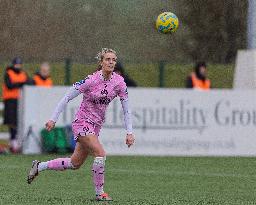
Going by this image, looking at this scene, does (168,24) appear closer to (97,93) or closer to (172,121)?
(172,121)

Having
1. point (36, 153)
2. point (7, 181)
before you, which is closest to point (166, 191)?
point (7, 181)

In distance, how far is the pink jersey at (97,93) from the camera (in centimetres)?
1341

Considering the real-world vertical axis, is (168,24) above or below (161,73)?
above

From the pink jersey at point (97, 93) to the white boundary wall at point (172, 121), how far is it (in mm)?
8355

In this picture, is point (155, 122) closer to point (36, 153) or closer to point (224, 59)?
point (36, 153)

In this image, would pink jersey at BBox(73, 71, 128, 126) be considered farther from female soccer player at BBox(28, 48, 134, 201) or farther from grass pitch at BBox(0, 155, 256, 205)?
grass pitch at BBox(0, 155, 256, 205)

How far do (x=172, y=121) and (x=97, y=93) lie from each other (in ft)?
28.8

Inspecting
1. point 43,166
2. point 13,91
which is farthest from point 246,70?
point 43,166

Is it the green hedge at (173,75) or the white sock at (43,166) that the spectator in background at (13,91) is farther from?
the green hedge at (173,75)

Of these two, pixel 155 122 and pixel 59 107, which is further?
pixel 155 122

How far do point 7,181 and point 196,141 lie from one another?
6634mm

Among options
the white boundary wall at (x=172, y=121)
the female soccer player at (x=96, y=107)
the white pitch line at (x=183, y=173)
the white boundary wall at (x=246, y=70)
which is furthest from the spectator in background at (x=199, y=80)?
the female soccer player at (x=96, y=107)

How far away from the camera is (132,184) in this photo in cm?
1627

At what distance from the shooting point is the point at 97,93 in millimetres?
13398
